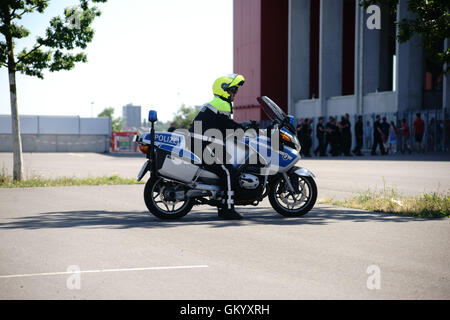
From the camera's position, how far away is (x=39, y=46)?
50.3 ft

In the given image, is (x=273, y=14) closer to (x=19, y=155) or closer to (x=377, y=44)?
(x=377, y=44)

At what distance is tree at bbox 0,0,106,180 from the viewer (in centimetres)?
1494

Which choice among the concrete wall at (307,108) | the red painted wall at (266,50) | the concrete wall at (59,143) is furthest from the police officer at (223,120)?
the concrete wall at (59,143)

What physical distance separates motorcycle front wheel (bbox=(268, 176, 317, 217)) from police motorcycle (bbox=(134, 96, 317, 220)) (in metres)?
0.01

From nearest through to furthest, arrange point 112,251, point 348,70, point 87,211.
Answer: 1. point 112,251
2. point 87,211
3. point 348,70

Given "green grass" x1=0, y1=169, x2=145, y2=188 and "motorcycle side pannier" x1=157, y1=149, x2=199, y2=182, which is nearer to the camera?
"motorcycle side pannier" x1=157, y1=149, x2=199, y2=182

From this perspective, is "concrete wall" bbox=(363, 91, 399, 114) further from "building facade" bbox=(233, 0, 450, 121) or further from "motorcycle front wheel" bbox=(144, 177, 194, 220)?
"motorcycle front wheel" bbox=(144, 177, 194, 220)

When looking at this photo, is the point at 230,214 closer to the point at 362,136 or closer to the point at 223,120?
the point at 223,120

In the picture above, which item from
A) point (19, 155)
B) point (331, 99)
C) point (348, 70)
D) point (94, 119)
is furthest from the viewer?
point (94, 119)

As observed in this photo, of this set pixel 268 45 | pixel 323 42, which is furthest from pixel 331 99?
pixel 268 45

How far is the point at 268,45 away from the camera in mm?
47812

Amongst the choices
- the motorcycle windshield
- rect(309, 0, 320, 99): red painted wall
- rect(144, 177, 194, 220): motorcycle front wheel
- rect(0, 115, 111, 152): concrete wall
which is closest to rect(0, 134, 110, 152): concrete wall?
rect(0, 115, 111, 152): concrete wall

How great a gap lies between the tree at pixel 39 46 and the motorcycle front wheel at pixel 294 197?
8475 millimetres
